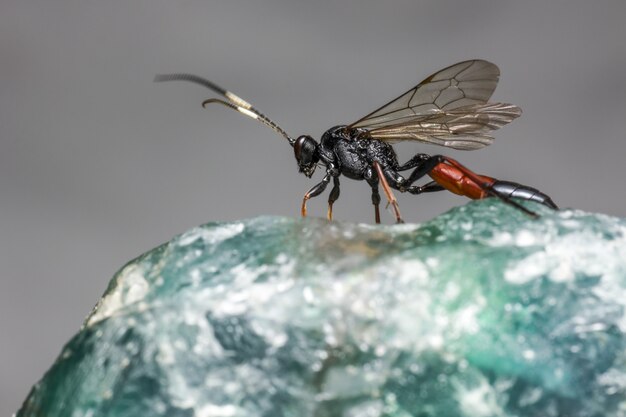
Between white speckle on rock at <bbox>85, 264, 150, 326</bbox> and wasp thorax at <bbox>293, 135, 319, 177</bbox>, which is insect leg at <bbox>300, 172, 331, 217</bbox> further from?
white speckle on rock at <bbox>85, 264, 150, 326</bbox>

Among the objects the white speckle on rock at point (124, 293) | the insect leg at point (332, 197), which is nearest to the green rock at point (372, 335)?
the white speckle on rock at point (124, 293)

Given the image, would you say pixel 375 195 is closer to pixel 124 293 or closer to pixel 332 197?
pixel 332 197

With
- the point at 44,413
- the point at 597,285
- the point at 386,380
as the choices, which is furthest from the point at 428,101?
the point at 44,413

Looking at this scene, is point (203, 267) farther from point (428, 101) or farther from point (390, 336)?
point (428, 101)

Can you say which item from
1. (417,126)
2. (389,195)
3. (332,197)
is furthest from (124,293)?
(417,126)

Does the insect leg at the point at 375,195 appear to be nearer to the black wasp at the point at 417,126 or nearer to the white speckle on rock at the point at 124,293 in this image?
the black wasp at the point at 417,126
